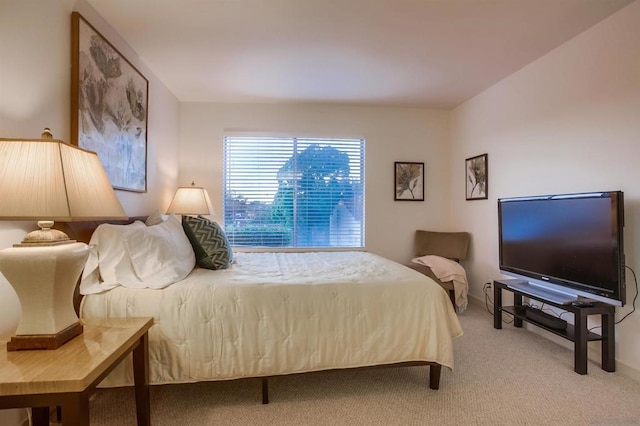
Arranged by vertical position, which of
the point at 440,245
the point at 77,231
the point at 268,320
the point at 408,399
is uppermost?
the point at 77,231

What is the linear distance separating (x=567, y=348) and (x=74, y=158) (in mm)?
3477

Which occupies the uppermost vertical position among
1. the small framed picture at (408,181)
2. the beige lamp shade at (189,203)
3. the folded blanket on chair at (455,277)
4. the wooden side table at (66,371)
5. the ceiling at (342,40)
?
the ceiling at (342,40)

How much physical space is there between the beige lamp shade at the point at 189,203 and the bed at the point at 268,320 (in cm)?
134

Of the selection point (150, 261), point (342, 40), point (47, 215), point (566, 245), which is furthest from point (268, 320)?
point (566, 245)

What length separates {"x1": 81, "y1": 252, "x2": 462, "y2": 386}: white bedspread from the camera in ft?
5.37

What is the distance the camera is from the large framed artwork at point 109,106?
6.04ft

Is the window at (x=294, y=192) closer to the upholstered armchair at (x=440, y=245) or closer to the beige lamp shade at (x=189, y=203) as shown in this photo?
the beige lamp shade at (x=189, y=203)

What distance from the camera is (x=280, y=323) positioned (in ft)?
5.66

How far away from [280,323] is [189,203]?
2042 millimetres

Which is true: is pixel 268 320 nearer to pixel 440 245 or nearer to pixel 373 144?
pixel 440 245

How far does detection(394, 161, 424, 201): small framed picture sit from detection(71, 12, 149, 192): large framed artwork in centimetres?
294

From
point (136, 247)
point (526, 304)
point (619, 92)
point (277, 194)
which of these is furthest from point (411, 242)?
point (136, 247)

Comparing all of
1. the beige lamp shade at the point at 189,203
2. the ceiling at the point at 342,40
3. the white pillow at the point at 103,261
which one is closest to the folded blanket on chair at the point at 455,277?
the ceiling at the point at 342,40

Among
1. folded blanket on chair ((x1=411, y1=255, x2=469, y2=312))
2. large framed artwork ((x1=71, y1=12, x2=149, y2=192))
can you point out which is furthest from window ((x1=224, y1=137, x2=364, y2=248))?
large framed artwork ((x1=71, y1=12, x2=149, y2=192))
